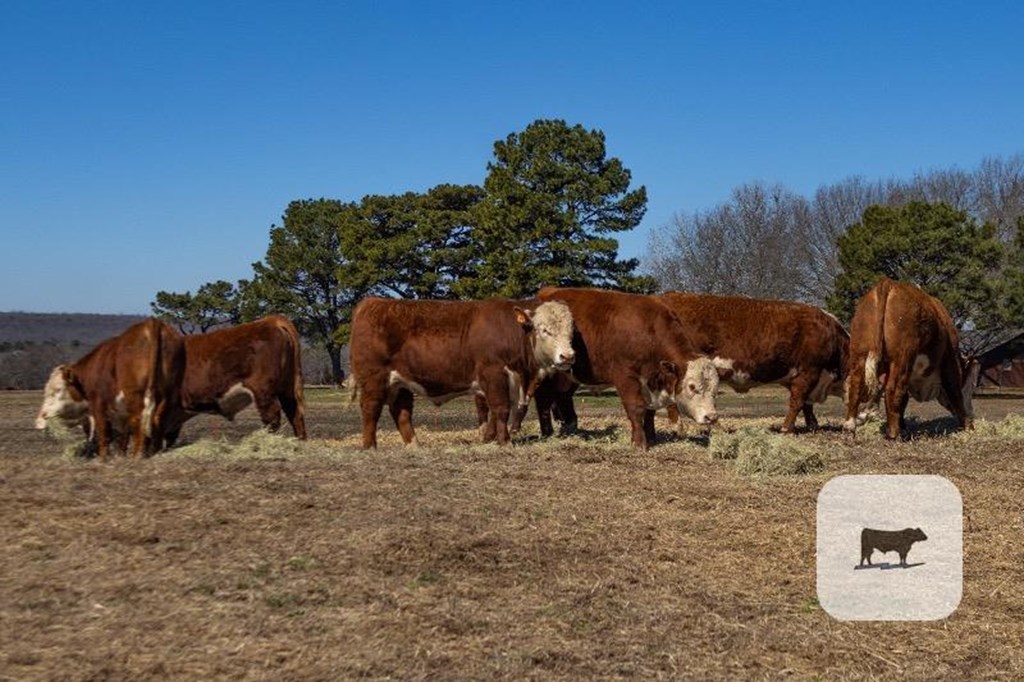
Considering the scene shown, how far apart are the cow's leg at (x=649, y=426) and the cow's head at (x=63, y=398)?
7158 mm

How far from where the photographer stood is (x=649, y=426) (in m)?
13.9

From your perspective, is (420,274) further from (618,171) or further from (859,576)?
(859,576)

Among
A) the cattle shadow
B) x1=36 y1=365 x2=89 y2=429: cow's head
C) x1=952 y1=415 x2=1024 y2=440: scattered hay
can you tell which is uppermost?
x1=36 y1=365 x2=89 y2=429: cow's head

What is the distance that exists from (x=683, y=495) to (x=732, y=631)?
295cm

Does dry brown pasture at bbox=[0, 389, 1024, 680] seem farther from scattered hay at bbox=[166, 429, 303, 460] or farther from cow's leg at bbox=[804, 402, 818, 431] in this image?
cow's leg at bbox=[804, 402, 818, 431]

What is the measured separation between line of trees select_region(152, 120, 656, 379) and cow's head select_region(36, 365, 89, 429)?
23.9 m

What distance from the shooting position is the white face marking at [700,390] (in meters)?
13.0

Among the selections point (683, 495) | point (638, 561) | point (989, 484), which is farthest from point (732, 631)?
point (989, 484)

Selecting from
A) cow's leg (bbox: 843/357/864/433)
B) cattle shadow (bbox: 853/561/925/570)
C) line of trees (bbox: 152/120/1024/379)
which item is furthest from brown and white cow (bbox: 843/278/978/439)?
line of trees (bbox: 152/120/1024/379)

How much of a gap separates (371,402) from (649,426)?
3.40 m

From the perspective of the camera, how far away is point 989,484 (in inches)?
387

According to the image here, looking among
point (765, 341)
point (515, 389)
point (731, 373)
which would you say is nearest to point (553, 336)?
point (515, 389)

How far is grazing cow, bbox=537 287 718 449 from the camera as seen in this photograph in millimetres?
13078

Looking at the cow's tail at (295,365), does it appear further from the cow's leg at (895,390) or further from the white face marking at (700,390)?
the cow's leg at (895,390)
